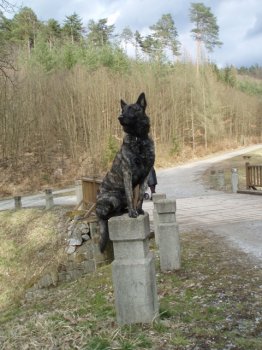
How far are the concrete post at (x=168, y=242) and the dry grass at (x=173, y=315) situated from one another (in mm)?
199

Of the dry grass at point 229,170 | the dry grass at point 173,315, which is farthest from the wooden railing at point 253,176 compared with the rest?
A: the dry grass at point 173,315

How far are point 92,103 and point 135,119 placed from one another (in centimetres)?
2505

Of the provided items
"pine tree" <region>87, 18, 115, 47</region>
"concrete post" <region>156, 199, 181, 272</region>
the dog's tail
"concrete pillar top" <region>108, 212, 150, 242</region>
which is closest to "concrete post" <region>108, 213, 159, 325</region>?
"concrete pillar top" <region>108, 212, 150, 242</region>

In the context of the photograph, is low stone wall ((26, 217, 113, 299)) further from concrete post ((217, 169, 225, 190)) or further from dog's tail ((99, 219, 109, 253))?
concrete post ((217, 169, 225, 190))

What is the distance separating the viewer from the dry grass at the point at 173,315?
3.85m

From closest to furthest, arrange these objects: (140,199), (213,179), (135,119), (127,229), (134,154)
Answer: (127,229)
(135,119)
(134,154)
(140,199)
(213,179)

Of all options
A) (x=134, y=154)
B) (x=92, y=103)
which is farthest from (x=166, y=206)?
(x=92, y=103)

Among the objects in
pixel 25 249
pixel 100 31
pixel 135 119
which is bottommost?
pixel 25 249

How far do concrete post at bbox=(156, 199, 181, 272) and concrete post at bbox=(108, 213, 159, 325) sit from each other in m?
2.14

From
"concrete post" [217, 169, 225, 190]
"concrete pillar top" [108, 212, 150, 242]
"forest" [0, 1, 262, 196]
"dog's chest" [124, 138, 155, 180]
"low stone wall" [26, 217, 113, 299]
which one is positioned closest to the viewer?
"concrete pillar top" [108, 212, 150, 242]

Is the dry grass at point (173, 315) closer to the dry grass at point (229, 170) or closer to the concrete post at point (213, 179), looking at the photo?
the dry grass at point (229, 170)

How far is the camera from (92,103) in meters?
28.7

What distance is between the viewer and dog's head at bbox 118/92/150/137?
13.6ft

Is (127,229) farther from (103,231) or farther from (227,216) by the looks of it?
(227,216)
